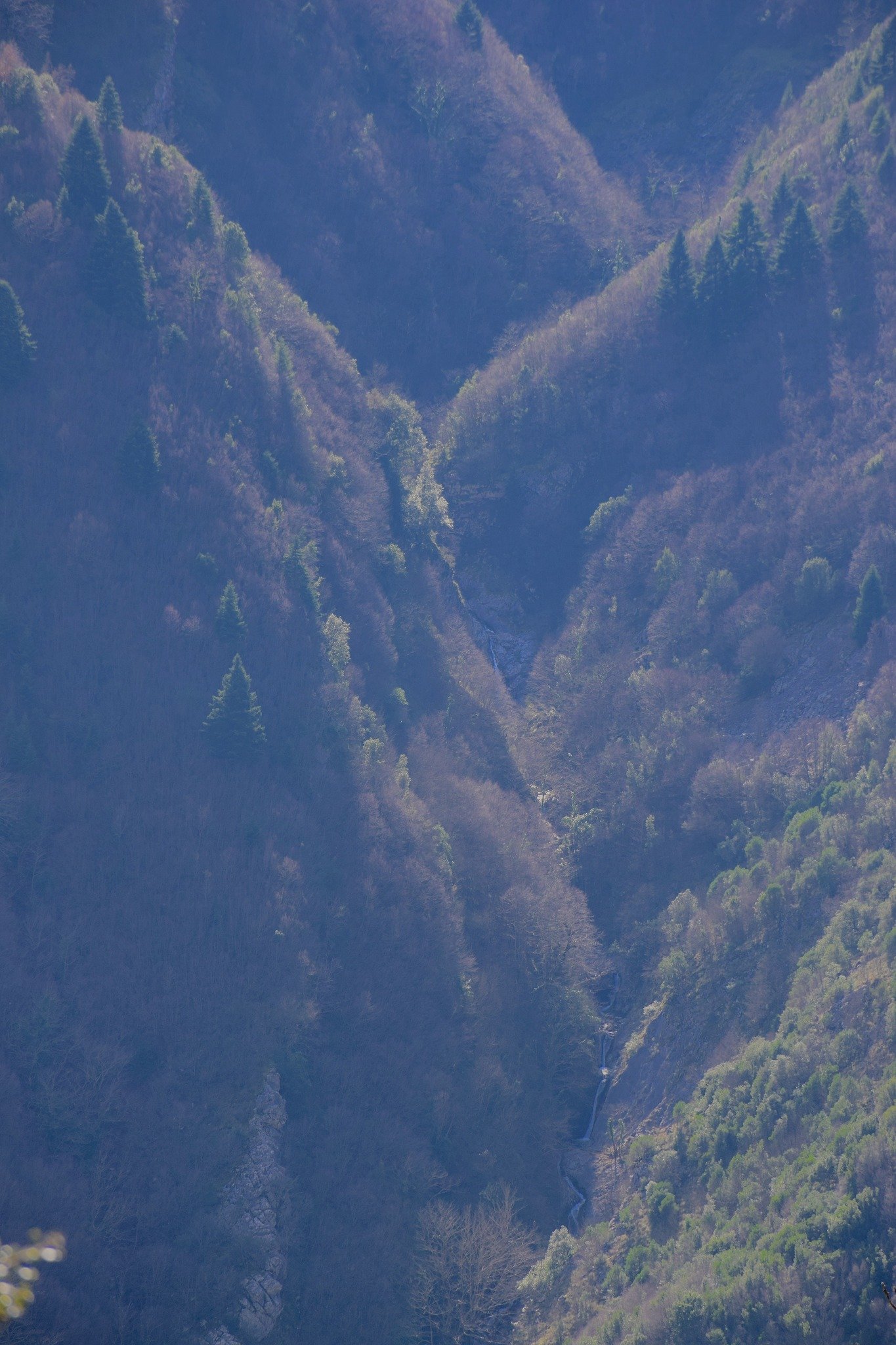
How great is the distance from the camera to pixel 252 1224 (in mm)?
44438

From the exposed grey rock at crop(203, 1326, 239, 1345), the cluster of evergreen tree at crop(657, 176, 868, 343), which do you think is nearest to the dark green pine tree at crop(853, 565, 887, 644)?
the cluster of evergreen tree at crop(657, 176, 868, 343)

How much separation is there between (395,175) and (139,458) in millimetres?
42117

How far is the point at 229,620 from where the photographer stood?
185 ft

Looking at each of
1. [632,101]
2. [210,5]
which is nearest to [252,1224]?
[210,5]

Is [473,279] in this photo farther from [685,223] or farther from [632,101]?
[632,101]

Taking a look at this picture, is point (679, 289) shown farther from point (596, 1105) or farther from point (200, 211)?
point (596, 1105)

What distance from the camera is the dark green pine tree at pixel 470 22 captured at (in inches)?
3622

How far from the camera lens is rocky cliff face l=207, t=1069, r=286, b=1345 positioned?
4291 cm

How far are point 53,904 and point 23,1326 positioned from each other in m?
15.5

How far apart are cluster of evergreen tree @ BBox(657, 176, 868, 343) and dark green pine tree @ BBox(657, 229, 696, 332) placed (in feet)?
0.15

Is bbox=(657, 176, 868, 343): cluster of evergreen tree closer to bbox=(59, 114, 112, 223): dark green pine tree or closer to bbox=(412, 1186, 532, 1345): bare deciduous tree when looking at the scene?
bbox=(59, 114, 112, 223): dark green pine tree

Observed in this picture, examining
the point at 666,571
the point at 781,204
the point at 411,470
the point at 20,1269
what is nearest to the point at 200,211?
the point at 411,470

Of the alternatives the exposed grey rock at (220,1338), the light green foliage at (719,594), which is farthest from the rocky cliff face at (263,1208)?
the light green foliage at (719,594)

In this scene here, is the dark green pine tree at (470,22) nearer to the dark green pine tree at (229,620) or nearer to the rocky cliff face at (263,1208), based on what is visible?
the dark green pine tree at (229,620)
